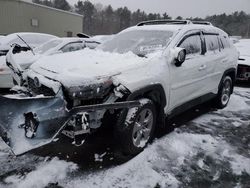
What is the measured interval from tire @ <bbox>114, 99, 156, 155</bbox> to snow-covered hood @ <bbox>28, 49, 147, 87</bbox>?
0.54 meters

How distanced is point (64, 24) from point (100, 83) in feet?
93.3

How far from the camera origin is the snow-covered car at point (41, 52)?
5465 mm

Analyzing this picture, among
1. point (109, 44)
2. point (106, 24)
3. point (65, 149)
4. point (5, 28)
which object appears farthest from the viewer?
point (106, 24)

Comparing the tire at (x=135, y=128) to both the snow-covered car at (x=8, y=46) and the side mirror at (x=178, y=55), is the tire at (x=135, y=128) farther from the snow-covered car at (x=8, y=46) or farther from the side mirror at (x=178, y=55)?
the snow-covered car at (x=8, y=46)

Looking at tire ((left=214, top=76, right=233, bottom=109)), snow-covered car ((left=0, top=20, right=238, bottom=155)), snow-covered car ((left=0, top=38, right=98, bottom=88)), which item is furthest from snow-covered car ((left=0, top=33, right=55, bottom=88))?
tire ((left=214, top=76, right=233, bottom=109))

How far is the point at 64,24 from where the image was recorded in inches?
1181

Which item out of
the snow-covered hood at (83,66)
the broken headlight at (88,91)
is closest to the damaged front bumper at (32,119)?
the broken headlight at (88,91)

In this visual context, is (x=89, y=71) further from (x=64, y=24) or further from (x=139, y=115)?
(x=64, y=24)

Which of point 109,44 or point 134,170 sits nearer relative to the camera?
point 134,170

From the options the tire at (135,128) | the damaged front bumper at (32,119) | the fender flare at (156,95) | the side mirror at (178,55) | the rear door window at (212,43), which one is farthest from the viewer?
the rear door window at (212,43)

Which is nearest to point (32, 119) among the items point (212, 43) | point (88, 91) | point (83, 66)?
point (88, 91)

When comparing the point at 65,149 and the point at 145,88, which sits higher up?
the point at 145,88

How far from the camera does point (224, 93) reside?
21.2ft

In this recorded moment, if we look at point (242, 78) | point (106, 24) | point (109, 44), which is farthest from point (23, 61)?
point (106, 24)
